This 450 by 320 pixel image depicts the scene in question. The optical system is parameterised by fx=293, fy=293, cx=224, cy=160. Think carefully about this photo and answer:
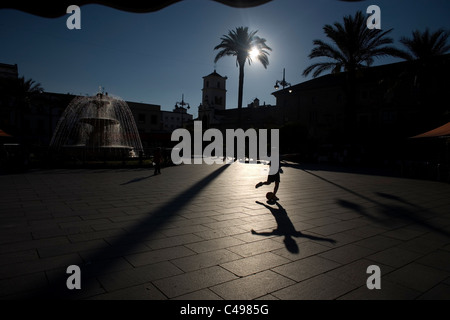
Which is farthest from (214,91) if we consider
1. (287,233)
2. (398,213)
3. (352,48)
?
(287,233)

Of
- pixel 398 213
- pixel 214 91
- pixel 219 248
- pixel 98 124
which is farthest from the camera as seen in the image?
pixel 214 91

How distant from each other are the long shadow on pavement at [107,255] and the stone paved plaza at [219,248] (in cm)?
2

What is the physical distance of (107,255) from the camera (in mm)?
3738

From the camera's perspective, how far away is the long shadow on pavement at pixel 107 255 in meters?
2.72

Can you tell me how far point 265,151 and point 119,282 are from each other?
101ft

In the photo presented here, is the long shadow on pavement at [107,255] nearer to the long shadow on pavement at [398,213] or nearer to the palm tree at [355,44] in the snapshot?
the long shadow on pavement at [398,213]

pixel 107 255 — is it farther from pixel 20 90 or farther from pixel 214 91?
pixel 214 91

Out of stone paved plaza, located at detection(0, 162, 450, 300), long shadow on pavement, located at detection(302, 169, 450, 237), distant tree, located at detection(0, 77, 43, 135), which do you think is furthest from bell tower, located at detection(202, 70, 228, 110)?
stone paved plaza, located at detection(0, 162, 450, 300)

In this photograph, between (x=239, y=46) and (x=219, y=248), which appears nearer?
(x=219, y=248)

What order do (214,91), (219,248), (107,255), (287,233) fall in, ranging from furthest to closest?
(214,91) < (287,233) < (219,248) < (107,255)

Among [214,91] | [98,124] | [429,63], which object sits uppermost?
[214,91]

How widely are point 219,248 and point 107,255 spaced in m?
1.47

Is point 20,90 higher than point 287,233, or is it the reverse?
point 20,90
